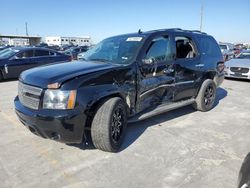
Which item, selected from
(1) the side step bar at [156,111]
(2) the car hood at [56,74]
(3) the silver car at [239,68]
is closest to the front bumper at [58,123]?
(2) the car hood at [56,74]

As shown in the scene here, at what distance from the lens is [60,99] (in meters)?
3.33

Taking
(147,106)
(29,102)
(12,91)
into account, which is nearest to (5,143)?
(29,102)

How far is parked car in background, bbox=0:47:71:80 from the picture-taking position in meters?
11.0

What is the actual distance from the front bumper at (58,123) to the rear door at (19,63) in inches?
334

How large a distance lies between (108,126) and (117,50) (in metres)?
1.71

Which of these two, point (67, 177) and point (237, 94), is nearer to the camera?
point (67, 177)

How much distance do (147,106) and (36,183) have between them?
2.34 metres

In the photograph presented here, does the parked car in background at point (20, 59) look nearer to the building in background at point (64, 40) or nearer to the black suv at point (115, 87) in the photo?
the black suv at point (115, 87)

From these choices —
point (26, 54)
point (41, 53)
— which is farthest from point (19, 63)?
point (41, 53)

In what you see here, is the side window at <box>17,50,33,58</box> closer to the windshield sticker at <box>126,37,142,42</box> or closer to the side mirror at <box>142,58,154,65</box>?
the windshield sticker at <box>126,37,142,42</box>

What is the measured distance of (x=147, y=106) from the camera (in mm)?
4652

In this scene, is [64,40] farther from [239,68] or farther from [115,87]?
[115,87]

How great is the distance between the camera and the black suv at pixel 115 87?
3.38m

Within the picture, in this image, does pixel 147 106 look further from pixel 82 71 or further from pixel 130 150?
pixel 82 71
